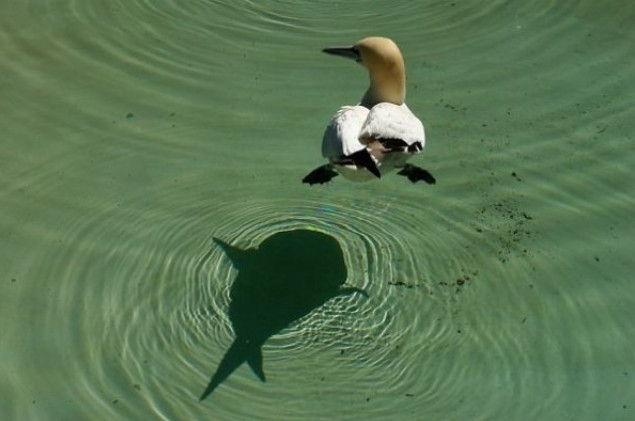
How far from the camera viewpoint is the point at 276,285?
4477 millimetres

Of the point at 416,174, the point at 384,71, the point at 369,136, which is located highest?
the point at 384,71

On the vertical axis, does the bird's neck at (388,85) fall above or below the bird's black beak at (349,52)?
below

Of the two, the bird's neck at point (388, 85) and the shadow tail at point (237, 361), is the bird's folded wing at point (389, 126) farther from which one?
the shadow tail at point (237, 361)

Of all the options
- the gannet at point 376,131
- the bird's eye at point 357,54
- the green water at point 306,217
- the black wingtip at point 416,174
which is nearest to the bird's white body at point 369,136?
the gannet at point 376,131

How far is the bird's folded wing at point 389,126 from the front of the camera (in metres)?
4.41

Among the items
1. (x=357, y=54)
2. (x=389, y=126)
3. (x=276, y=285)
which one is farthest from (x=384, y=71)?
(x=276, y=285)

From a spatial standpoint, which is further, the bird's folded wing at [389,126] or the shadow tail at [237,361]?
the bird's folded wing at [389,126]

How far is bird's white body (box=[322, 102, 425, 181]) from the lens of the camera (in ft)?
14.3

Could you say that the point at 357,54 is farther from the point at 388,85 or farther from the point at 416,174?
the point at 416,174

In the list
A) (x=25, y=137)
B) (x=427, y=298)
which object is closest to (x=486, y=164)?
(x=427, y=298)

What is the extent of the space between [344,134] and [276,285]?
2.40 feet

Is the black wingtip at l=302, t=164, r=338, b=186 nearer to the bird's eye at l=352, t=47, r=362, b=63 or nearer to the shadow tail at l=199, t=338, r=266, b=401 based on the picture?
the bird's eye at l=352, t=47, r=362, b=63

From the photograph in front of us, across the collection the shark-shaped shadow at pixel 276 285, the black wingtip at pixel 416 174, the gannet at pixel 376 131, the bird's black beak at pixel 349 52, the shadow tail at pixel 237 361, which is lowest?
the shadow tail at pixel 237 361

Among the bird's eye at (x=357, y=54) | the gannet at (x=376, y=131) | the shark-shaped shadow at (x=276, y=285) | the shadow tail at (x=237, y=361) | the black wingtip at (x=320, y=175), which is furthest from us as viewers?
the bird's eye at (x=357, y=54)
